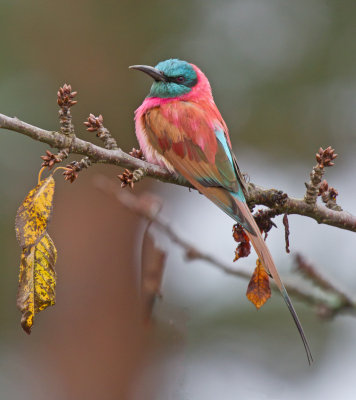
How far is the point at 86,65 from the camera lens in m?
7.81

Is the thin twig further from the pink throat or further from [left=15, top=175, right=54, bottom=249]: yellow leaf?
[left=15, top=175, right=54, bottom=249]: yellow leaf

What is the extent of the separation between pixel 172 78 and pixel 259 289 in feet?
5.77

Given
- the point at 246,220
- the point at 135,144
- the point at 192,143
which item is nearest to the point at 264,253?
the point at 246,220

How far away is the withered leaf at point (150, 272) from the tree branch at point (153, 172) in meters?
0.28

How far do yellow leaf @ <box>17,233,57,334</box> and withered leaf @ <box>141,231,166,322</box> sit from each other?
1.62ft

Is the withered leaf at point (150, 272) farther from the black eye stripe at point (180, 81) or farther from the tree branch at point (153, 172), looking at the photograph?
the black eye stripe at point (180, 81)

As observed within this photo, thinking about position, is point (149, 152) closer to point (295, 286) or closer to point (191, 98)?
point (191, 98)

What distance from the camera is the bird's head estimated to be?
12.2 ft

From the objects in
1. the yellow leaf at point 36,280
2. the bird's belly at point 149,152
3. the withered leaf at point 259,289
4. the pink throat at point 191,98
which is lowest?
the yellow leaf at point 36,280

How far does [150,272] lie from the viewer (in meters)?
2.41

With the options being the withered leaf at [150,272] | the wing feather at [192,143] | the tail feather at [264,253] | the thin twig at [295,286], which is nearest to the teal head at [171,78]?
the wing feather at [192,143]

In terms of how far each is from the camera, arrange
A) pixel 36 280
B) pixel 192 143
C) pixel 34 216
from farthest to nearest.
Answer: pixel 192 143 < pixel 34 216 < pixel 36 280

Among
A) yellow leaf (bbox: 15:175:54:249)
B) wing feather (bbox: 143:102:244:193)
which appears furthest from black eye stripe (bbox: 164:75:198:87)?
yellow leaf (bbox: 15:175:54:249)

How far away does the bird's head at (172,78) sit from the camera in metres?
3.72
